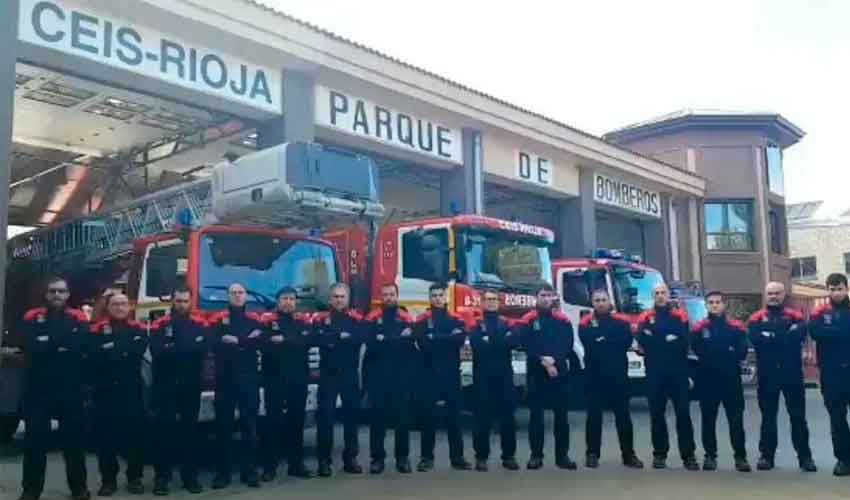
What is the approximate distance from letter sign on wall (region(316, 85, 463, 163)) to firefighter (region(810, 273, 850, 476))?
7375mm

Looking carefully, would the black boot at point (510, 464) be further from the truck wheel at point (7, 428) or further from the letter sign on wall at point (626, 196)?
the letter sign on wall at point (626, 196)

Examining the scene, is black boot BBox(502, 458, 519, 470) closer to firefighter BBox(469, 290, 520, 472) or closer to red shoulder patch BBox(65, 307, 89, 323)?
firefighter BBox(469, 290, 520, 472)

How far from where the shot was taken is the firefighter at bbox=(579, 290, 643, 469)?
718cm

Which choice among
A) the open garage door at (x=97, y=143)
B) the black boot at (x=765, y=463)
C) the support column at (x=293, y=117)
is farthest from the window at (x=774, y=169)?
the black boot at (x=765, y=463)

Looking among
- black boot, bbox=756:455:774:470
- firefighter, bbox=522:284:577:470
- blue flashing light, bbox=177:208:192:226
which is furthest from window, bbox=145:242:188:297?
black boot, bbox=756:455:774:470

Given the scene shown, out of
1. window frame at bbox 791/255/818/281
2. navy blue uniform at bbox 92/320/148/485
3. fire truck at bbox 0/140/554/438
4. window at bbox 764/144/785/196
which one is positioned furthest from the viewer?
window frame at bbox 791/255/818/281

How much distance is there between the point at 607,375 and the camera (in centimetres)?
724

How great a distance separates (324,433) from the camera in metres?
6.90

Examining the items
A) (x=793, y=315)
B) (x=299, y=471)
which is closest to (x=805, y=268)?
(x=793, y=315)

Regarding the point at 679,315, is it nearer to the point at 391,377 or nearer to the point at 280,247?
the point at 391,377

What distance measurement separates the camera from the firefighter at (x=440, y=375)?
712 centimetres

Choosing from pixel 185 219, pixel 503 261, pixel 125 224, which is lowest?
pixel 503 261

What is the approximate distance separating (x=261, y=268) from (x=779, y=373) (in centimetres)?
471

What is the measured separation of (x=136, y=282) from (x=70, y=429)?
84.0 inches
